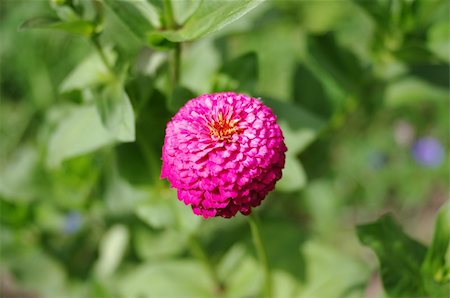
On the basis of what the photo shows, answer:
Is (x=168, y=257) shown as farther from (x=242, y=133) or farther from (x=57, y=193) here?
(x=242, y=133)

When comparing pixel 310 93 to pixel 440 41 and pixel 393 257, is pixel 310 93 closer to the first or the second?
pixel 440 41

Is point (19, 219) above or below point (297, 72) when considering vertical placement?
below

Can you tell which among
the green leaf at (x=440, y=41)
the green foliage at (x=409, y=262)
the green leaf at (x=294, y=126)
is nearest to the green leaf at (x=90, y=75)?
the green leaf at (x=294, y=126)

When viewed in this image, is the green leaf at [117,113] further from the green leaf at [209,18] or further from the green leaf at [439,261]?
the green leaf at [439,261]

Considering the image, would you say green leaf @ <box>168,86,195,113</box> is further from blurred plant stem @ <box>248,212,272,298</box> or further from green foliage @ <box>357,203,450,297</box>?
green foliage @ <box>357,203,450,297</box>

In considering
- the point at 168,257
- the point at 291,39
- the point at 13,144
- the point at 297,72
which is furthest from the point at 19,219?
the point at 291,39

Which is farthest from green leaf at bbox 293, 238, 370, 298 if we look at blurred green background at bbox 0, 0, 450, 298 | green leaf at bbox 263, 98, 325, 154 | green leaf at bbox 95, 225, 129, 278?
green leaf at bbox 95, 225, 129, 278

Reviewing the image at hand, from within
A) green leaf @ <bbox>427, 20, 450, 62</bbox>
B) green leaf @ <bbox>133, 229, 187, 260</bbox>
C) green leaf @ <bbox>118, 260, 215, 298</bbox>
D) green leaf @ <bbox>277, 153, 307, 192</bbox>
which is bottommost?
green leaf @ <bbox>133, 229, 187, 260</bbox>
